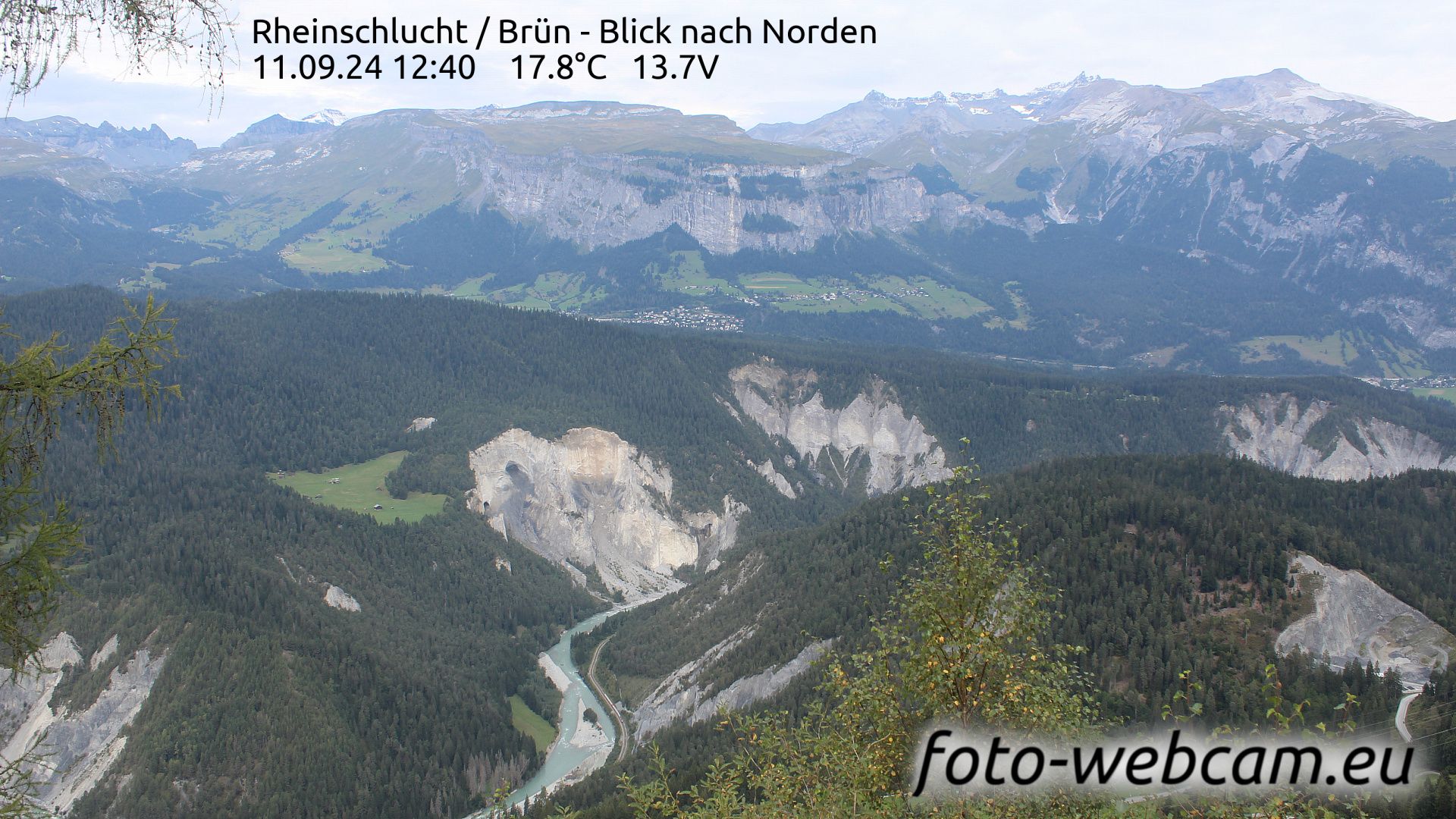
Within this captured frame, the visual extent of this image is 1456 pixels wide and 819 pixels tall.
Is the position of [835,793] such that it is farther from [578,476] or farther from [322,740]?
[578,476]

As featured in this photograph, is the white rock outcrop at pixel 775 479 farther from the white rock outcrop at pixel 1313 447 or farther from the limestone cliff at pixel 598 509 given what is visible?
the white rock outcrop at pixel 1313 447

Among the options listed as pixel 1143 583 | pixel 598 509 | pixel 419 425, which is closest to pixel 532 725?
pixel 598 509

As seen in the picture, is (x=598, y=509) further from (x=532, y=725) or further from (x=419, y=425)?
(x=532, y=725)

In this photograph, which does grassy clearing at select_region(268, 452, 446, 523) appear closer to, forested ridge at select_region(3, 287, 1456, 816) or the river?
forested ridge at select_region(3, 287, 1456, 816)

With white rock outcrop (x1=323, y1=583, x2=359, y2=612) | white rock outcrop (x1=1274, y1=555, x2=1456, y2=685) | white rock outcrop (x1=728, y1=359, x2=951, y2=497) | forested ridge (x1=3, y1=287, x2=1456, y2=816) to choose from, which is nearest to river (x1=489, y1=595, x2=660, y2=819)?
forested ridge (x1=3, y1=287, x2=1456, y2=816)

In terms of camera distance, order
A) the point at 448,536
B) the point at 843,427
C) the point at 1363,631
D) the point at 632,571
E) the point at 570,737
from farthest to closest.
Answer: the point at 843,427 < the point at 632,571 < the point at 448,536 < the point at 570,737 < the point at 1363,631

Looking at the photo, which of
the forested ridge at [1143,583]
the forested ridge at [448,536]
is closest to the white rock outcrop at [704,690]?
the forested ridge at [1143,583]
